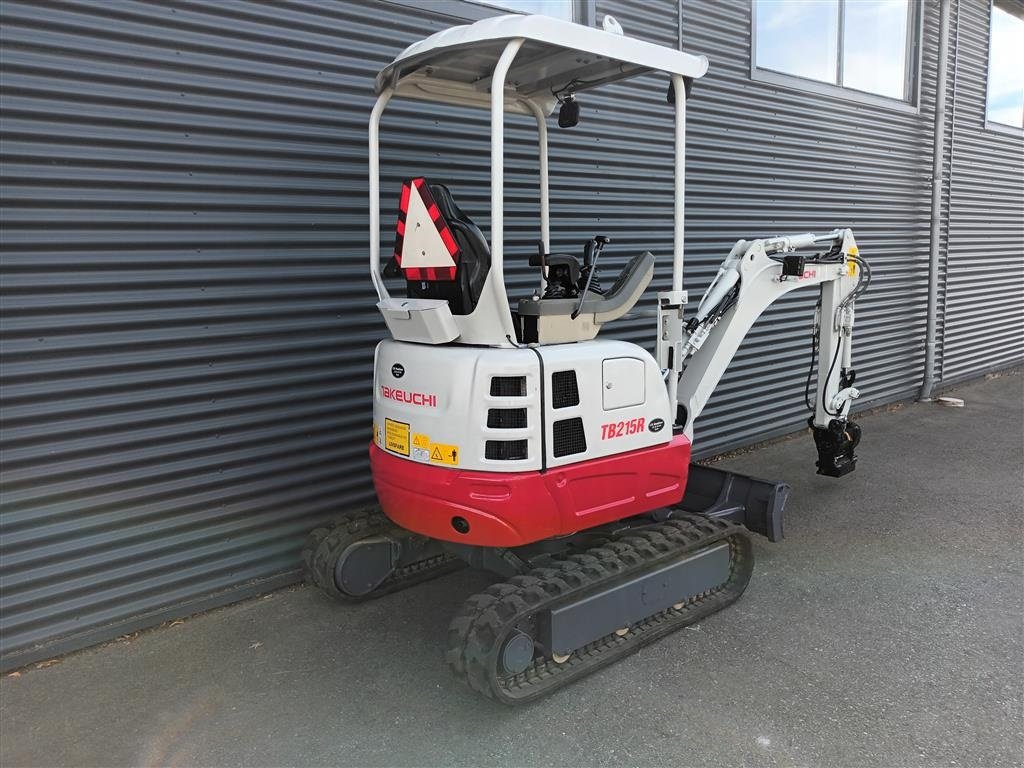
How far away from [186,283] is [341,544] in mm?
1542

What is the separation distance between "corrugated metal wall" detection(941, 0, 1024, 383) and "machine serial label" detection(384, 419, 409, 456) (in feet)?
27.8

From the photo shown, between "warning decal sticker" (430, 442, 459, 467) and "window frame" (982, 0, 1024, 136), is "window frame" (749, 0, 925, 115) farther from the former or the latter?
"warning decal sticker" (430, 442, 459, 467)

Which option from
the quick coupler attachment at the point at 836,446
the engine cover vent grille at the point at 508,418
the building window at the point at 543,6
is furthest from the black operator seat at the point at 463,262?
the quick coupler attachment at the point at 836,446

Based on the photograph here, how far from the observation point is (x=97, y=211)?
134 inches

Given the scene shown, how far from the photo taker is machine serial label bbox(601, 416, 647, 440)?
3318 mm

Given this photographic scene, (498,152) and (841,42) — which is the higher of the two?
(841,42)

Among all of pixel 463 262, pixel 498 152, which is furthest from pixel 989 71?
pixel 463 262

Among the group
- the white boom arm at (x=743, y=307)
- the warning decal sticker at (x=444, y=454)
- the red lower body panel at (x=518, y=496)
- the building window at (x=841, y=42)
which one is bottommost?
the red lower body panel at (x=518, y=496)

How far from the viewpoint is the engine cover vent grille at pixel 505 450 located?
307 cm

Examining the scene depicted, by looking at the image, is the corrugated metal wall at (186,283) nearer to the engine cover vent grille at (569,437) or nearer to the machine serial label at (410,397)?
the machine serial label at (410,397)

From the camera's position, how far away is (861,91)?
776 cm

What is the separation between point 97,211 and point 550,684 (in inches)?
117

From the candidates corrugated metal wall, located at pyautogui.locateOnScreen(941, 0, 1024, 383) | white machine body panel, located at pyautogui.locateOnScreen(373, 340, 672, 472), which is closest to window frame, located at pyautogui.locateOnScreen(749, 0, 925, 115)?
corrugated metal wall, located at pyautogui.locateOnScreen(941, 0, 1024, 383)

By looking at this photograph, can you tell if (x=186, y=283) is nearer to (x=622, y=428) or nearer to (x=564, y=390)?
(x=564, y=390)
